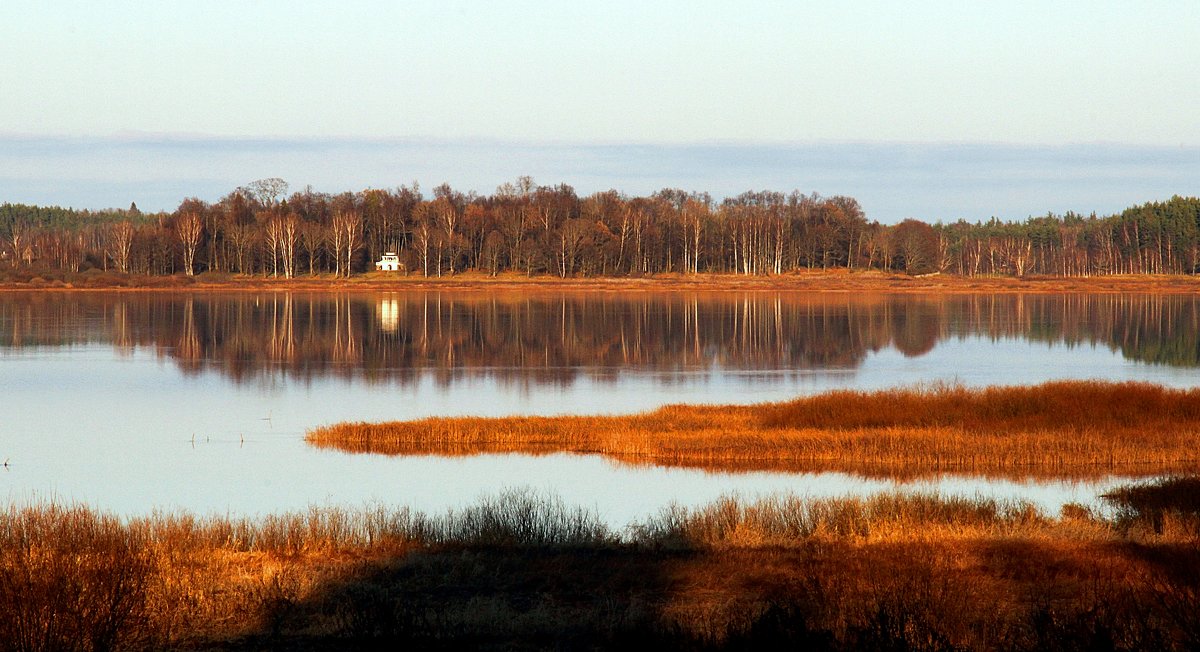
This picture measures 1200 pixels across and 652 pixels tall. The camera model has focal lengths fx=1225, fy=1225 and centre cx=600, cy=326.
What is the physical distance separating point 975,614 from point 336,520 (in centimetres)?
826

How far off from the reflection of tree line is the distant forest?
31938mm

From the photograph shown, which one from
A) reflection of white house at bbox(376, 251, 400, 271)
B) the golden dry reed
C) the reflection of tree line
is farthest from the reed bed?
reflection of white house at bbox(376, 251, 400, 271)

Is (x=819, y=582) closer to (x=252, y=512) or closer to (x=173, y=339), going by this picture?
(x=252, y=512)

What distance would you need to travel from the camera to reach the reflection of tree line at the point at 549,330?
169ft

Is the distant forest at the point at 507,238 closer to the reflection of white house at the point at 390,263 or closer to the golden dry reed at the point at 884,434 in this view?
the reflection of white house at the point at 390,263

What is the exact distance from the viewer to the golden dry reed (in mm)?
25750

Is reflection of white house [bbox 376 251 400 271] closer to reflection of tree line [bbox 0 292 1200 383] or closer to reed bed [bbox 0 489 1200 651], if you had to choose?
reflection of tree line [bbox 0 292 1200 383]

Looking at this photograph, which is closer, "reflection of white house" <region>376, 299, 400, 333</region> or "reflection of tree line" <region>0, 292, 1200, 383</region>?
"reflection of tree line" <region>0, 292, 1200, 383</region>

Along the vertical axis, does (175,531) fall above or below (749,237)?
below

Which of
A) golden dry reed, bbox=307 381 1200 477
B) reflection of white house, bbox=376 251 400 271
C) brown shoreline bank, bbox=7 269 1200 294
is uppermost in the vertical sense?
reflection of white house, bbox=376 251 400 271

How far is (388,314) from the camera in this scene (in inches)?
3413

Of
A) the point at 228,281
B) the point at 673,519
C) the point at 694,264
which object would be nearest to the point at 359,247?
the point at 228,281

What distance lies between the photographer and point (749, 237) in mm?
154000

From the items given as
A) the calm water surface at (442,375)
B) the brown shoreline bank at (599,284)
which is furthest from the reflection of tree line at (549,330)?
the brown shoreline bank at (599,284)
